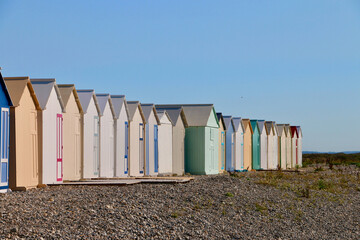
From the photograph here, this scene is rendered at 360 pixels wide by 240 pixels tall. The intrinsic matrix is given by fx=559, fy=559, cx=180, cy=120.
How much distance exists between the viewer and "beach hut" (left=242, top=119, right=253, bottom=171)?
3588 cm

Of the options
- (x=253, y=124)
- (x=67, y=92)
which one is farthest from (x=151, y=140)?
(x=253, y=124)

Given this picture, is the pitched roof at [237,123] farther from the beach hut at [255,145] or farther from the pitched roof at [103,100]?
the pitched roof at [103,100]

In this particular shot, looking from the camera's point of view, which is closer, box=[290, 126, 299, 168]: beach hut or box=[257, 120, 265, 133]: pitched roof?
box=[257, 120, 265, 133]: pitched roof

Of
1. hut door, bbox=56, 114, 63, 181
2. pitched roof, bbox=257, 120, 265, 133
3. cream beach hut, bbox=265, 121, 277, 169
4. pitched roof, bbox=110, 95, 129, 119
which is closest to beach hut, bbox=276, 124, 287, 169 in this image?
cream beach hut, bbox=265, 121, 277, 169

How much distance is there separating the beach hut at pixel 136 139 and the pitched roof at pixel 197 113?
4655 millimetres

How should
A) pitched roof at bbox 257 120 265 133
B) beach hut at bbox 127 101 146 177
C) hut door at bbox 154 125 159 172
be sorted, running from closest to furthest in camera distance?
beach hut at bbox 127 101 146 177
hut door at bbox 154 125 159 172
pitched roof at bbox 257 120 265 133

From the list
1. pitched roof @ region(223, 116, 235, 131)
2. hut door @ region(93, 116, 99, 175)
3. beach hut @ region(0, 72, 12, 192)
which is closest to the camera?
beach hut @ region(0, 72, 12, 192)

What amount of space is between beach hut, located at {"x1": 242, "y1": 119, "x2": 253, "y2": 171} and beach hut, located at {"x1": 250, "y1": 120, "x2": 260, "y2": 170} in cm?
57

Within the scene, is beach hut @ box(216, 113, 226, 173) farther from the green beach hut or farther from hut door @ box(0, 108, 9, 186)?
hut door @ box(0, 108, 9, 186)

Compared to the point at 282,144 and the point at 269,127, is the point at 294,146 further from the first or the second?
the point at 269,127

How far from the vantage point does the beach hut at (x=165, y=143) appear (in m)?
26.4

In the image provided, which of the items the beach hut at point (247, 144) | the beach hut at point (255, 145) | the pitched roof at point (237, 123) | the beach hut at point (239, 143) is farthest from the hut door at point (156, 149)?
the beach hut at point (255, 145)

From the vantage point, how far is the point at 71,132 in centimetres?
1872

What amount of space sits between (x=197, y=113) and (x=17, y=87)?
14.7 m
